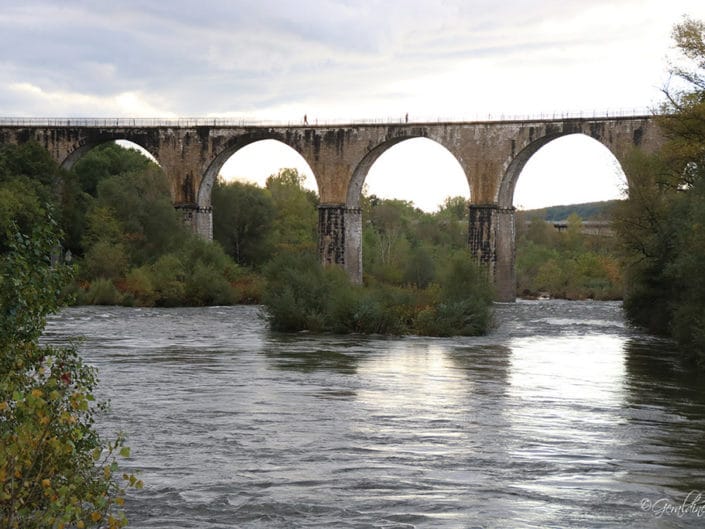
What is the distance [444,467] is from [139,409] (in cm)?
453

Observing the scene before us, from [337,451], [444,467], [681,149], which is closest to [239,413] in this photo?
[337,451]

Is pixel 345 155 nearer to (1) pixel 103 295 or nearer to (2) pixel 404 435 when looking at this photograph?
(1) pixel 103 295

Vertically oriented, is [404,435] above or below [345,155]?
below

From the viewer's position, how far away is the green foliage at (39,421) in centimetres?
496

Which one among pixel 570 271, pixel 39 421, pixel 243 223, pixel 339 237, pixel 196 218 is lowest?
pixel 570 271

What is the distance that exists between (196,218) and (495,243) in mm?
13303

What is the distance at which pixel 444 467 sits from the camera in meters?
9.41

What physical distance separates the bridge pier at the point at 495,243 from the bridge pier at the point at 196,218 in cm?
1193

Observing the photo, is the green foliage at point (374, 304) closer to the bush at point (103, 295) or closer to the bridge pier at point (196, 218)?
the bush at point (103, 295)

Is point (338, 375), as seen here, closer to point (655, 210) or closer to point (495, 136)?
point (655, 210)

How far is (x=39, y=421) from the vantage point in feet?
16.7

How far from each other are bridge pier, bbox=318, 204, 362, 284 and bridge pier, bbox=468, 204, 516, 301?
546cm

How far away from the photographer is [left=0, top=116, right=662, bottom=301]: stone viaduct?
41.9m

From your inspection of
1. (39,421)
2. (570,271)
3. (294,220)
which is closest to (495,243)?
(570,271)
